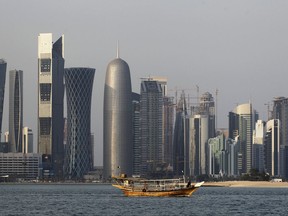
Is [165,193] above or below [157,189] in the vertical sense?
below

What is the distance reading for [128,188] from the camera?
193 meters

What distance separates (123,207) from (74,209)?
9711mm

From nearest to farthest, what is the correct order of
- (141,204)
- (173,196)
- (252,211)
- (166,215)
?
(166,215)
(252,211)
(141,204)
(173,196)

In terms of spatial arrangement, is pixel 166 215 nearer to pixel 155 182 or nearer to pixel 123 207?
pixel 123 207

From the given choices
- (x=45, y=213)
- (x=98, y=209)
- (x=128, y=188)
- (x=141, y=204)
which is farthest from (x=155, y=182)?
(x=45, y=213)

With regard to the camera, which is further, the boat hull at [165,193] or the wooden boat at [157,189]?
the wooden boat at [157,189]

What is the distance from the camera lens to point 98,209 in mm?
140375

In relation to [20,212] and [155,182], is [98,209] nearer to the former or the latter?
[20,212]

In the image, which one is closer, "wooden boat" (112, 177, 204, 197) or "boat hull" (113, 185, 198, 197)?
"boat hull" (113, 185, 198, 197)

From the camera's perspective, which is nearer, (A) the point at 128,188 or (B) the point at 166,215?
(B) the point at 166,215

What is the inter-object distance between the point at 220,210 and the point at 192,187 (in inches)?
1980

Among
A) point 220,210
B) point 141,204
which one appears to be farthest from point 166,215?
point 141,204

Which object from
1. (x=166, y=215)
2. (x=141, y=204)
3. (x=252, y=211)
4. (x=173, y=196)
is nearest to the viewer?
(x=166, y=215)

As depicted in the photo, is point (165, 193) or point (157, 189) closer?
point (165, 193)
